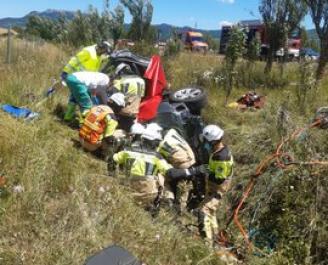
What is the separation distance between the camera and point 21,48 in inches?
534

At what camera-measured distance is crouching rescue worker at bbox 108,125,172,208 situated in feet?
18.0

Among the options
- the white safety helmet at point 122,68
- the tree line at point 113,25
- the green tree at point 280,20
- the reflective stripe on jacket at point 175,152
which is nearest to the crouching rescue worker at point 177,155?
the reflective stripe on jacket at point 175,152

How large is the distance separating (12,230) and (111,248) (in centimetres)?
143

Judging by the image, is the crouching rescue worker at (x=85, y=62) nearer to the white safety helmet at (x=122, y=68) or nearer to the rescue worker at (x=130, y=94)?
the white safety helmet at (x=122, y=68)

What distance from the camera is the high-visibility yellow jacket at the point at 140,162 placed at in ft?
18.3

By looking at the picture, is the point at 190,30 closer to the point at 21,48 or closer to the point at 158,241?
the point at 21,48

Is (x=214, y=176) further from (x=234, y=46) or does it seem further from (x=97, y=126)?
(x=234, y=46)

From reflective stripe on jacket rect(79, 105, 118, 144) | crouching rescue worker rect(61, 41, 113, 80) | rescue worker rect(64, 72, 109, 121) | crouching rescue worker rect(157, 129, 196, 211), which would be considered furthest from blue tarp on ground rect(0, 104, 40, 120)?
crouching rescue worker rect(61, 41, 113, 80)

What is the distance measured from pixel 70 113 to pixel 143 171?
270 centimetres

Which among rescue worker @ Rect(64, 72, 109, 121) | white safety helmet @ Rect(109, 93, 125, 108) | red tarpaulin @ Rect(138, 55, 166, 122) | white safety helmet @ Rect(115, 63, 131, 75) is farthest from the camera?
white safety helmet @ Rect(115, 63, 131, 75)

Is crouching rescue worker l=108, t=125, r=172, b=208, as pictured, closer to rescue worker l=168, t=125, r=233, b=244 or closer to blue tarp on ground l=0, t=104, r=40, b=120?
rescue worker l=168, t=125, r=233, b=244

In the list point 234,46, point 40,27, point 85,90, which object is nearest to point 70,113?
point 85,90

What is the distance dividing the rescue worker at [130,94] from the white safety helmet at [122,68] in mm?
260

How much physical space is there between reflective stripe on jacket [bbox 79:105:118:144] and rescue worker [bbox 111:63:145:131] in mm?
849
